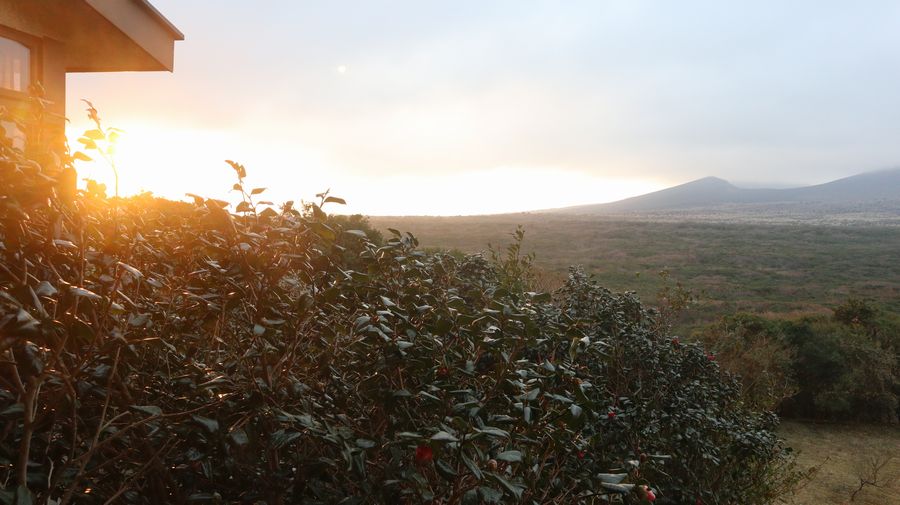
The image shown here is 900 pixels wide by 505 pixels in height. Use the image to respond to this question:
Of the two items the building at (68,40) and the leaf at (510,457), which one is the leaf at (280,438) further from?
the building at (68,40)

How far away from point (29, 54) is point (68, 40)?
38cm

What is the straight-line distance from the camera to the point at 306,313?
2156 millimetres

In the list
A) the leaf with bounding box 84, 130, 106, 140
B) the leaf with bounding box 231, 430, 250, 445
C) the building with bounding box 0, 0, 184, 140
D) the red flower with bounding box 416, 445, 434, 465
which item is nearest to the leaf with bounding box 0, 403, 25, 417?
the leaf with bounding box 231, 430, 250, 445

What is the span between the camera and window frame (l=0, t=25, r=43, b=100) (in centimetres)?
413

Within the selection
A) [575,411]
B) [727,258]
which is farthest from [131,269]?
[727,258]

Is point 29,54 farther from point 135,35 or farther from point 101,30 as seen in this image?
point 135,35


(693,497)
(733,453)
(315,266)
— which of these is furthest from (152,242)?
(733,453)

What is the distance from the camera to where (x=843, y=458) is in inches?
502

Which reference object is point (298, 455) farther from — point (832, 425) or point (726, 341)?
point (832, 425)

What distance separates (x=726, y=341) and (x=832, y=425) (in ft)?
18.9

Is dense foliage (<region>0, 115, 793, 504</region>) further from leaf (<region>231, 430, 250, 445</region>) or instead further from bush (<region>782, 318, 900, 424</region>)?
bush (<region>782, 318, 900, 424</region>)

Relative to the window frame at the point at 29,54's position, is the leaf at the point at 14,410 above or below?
below

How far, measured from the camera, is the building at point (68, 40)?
417cm

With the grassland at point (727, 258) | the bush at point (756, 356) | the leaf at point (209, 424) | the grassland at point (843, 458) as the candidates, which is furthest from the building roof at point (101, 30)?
the grassland at point (727, 258)
